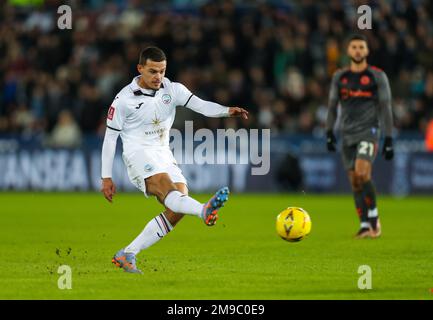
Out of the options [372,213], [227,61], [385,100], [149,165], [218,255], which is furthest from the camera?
[227,61]

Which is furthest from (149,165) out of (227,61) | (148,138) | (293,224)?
(227,61)

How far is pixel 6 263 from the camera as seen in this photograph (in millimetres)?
10406

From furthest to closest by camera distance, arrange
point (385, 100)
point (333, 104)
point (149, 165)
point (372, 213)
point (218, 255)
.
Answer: point (333, 104), point (372, 213), point (385, 100), point (218, 255), point (149, 165)

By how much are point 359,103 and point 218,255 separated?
10.4 feet

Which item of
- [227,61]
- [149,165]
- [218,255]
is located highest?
[227,61]

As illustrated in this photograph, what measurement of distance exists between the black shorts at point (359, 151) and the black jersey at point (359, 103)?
0.20 ft

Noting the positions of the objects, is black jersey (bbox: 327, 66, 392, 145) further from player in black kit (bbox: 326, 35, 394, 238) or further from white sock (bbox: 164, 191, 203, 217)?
white sock (bbox: 164, 191, 203, 217)

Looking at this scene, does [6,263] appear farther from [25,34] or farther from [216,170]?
[25,34]

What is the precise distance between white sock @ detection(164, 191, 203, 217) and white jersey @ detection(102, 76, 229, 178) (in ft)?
1.82

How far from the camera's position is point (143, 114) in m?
9.60

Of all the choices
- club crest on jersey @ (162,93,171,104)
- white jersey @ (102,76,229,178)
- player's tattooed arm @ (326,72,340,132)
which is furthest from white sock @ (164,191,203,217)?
player's tattooed arm @ (326,72,340,132)

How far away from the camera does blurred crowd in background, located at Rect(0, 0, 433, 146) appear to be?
858 inches

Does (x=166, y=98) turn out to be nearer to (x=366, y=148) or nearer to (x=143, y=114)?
(x=143, y=114)
